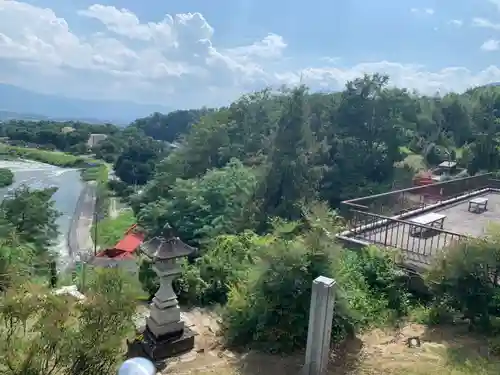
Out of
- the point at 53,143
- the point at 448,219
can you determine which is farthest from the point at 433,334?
the point at 53,143

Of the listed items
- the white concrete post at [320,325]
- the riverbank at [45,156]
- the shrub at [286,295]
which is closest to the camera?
the white concrete post at [320,325]

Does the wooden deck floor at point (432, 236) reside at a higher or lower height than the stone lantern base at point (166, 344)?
higher

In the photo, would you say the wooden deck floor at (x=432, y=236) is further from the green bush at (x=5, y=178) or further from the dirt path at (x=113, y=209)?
the green bush at (x=5, y=178)

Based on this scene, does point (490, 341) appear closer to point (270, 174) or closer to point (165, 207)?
point (270, 174)

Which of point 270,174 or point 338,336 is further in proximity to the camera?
point 270,174

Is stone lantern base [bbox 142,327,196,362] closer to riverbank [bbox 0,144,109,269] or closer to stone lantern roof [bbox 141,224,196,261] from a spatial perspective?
stone lantern roof [bbox 141,224,196,261]

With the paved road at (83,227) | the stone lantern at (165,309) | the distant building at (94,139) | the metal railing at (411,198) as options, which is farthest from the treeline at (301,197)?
the distant building at (94,139)

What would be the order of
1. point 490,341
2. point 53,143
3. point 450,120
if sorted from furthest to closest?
point 53,143 < point 450,120 < point 490,341
